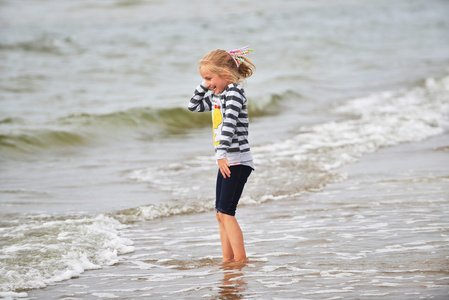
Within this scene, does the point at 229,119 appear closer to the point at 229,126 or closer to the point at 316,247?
the point at 229,126

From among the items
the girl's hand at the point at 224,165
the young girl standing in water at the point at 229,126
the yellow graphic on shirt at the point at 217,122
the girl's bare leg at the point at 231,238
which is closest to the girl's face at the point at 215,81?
the young girl standing in water at the point at 229,126

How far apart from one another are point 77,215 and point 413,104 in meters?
10.1

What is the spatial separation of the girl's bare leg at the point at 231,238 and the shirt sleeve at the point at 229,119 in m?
0.57

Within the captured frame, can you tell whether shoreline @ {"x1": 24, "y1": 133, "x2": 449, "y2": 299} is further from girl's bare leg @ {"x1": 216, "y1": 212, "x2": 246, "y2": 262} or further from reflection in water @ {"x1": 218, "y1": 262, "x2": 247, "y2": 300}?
girl's bare leg @ {"x1": 216, "y1": 212, "x2": 246, "y2": 262}

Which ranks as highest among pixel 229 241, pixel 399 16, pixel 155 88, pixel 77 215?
pixel 399 16

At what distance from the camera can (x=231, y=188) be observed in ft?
15.3

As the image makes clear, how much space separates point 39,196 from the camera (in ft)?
24.9

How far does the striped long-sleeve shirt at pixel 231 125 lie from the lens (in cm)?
445

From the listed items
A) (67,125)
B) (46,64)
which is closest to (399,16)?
(46,64)

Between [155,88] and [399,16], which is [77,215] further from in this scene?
[399,16]

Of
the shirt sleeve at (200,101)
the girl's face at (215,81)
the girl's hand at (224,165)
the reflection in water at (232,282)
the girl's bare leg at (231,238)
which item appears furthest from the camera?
the shirt sleeve at (200,101)

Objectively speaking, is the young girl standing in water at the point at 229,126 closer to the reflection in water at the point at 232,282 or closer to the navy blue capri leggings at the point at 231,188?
the navy blue capri leggings at the point at 231,188

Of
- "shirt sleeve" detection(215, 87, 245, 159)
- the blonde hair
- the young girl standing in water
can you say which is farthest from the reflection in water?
the blonde hair

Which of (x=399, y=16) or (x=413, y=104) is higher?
(x=399, y=16)
